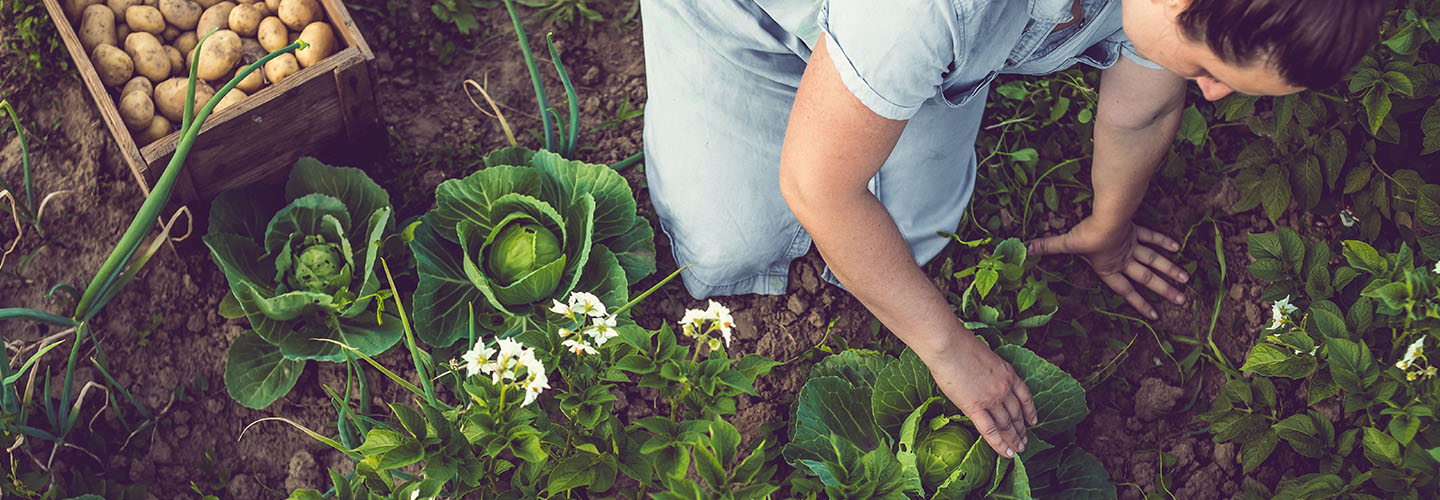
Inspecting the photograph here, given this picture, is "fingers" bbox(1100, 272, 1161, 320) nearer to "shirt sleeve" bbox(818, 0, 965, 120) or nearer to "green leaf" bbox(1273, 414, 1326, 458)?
"green leaf" bbox(1273, 414, 1326, 458)

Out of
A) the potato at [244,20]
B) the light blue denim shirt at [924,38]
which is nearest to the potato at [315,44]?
the potato at [244,20]

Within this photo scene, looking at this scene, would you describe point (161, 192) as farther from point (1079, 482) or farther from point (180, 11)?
point (1079, 482)

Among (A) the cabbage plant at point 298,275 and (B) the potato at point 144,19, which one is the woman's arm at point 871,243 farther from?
(B) the potato at point 144,19

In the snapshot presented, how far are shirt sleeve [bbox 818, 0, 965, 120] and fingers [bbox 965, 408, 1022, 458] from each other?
62cm

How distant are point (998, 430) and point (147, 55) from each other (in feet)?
5.50

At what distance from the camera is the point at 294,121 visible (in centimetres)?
184

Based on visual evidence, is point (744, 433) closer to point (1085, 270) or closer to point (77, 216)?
point (1085, 270)

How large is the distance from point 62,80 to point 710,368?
1584 mm

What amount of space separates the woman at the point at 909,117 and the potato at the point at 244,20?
770 millimetres

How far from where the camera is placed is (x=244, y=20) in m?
1.87

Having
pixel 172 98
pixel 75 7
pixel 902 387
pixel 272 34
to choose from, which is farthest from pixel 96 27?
pixel 902 387

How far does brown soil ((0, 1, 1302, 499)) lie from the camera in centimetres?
188

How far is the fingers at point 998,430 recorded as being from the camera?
159cm

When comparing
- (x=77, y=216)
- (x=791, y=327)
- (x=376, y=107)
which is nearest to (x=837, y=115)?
(x=791, y=327)
